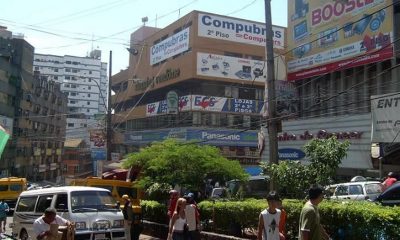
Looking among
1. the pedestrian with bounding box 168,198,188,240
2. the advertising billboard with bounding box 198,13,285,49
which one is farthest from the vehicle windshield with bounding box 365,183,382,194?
the advertising billboard with bounding box 198,13,285,49

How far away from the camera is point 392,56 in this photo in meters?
24.8

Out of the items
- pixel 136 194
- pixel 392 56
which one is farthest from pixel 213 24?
pixel 136 194

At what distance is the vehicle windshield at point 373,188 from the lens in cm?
1878

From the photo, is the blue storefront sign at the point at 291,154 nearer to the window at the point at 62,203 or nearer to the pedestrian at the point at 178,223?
the window at the point at 62,203

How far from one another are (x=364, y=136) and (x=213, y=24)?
32.1m

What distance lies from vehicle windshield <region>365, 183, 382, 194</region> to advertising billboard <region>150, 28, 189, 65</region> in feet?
124

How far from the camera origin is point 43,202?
13.5 meters

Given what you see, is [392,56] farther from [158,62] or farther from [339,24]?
[158,62]

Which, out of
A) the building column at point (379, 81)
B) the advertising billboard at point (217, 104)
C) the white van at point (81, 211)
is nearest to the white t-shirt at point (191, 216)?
the white van at point (81, 211)

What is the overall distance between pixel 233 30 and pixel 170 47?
312 inches

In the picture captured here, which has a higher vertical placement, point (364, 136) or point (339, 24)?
point (339, 24)

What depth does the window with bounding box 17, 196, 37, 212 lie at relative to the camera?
13.9m

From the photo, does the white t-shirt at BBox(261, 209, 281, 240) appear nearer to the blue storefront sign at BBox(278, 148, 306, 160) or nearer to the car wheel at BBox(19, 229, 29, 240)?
the car wheel at BBox(19, 229, 29, 240)

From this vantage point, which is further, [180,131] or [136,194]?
[180,131]
